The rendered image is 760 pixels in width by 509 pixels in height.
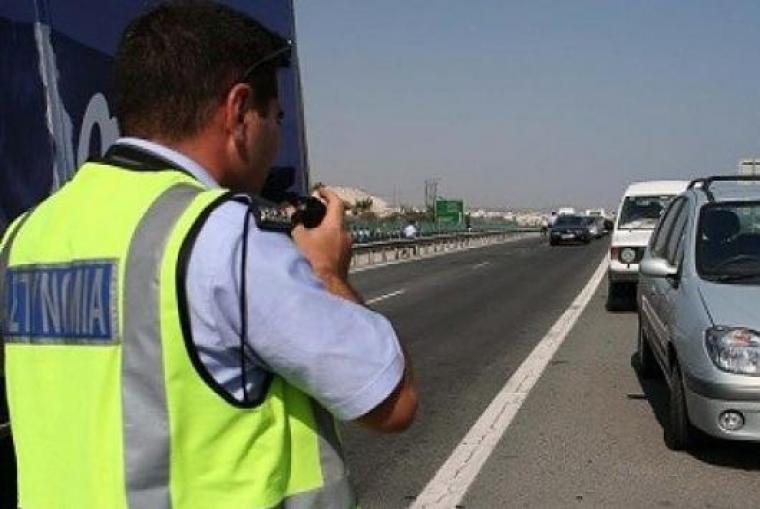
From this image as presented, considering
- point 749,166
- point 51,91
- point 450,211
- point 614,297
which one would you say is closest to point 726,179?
point 51,91

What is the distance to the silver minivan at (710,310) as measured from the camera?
560 cm

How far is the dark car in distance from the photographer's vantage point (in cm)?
4975

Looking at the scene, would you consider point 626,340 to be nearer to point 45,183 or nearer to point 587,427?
point 587,427

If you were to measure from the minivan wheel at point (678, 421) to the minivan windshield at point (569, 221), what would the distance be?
4457 centimetres

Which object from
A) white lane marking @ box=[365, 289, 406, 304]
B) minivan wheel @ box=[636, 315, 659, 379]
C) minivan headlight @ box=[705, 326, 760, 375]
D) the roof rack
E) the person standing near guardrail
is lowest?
the person standing near guardrail

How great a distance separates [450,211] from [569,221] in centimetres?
1659

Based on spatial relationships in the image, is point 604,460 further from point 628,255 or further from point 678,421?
point 628,255

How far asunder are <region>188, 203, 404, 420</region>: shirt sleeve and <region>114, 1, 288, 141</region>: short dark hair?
0.24 metres

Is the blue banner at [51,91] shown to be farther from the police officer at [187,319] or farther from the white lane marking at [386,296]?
the white lane marking at [386,296]

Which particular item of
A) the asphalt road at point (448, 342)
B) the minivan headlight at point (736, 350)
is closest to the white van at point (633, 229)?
the asphalt road at point (448, 342)

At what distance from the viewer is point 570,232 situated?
4972 cm

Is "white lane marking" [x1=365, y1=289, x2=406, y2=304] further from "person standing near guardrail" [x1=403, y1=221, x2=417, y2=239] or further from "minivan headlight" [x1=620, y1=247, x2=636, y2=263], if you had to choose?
"person standing near guardrail" [x1=403, y1=221, x2=417, y2=239]

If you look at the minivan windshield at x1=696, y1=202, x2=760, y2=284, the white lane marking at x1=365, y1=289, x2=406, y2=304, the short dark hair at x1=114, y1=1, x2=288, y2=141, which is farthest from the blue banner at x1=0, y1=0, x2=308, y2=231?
the white lane marking at x1=365, y1=289, x2=406, y2=304

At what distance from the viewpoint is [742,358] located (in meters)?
5.59
